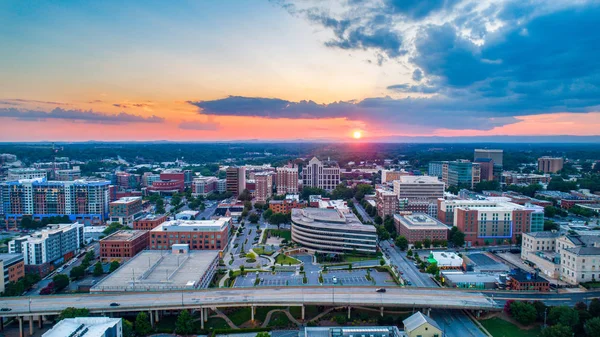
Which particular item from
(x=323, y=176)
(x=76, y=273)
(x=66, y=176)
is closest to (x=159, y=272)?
(x=76, y=273)

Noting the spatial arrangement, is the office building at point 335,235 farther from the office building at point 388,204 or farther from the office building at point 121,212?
the office building at point 121,212

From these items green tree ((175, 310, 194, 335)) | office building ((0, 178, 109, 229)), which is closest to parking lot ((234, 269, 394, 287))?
green tree ((175, 310, 194, 335))

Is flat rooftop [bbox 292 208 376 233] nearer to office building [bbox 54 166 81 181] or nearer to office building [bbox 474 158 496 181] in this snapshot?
office building [bbox 474 158 496 181]

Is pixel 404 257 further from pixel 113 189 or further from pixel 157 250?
pixel 113 189

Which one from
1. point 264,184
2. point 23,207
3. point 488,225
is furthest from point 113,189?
point 488,225

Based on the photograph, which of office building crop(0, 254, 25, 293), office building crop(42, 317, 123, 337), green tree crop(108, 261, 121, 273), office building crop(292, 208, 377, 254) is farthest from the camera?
office building crop(292, 208, 377, 254)

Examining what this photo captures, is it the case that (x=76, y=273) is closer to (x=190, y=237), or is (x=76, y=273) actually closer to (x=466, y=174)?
(x=190, y=237)

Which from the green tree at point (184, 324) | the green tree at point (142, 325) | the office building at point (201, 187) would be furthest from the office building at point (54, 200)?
the green tree at point (184, 324)
